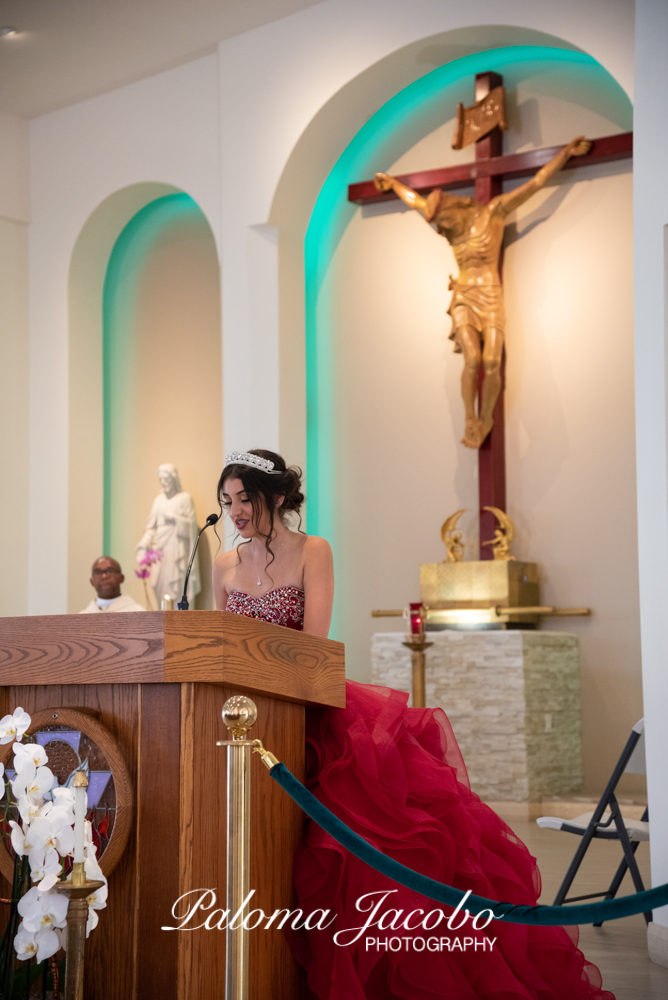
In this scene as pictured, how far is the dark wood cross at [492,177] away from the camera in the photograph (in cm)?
727

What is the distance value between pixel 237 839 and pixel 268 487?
1768mm

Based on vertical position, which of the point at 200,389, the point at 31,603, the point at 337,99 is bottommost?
the point at 31,603

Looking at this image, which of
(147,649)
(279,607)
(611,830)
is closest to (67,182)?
(279,607)

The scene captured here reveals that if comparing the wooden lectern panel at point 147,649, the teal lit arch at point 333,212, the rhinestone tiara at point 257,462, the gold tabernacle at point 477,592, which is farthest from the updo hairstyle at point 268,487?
the teal lit arch at point 333,212

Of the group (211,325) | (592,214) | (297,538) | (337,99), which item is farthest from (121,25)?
(297,538)

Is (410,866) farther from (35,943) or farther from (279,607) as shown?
(279,607)

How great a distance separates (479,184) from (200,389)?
2976mm

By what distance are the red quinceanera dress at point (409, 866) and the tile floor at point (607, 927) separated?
0.30m

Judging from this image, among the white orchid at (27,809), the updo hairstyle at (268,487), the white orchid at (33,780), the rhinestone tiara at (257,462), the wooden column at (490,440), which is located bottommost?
the white orchid at (27,809)

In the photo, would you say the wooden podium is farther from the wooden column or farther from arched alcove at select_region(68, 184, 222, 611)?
arched alcove at select_region(68, 184, 222, 611)

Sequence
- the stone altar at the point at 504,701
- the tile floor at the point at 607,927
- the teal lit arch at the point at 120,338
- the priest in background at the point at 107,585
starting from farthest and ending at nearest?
the teal lit arch at the point at 120,338 < the priest in background at the point at 107,585 < the stone altar at the point at 504,701 < the tile floor at the point at 607,927

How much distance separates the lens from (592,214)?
735cm

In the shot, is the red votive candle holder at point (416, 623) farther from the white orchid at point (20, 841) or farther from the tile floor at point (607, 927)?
the white orchid at point (20, 841)

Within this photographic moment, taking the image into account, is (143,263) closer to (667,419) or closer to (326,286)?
(326,286)
